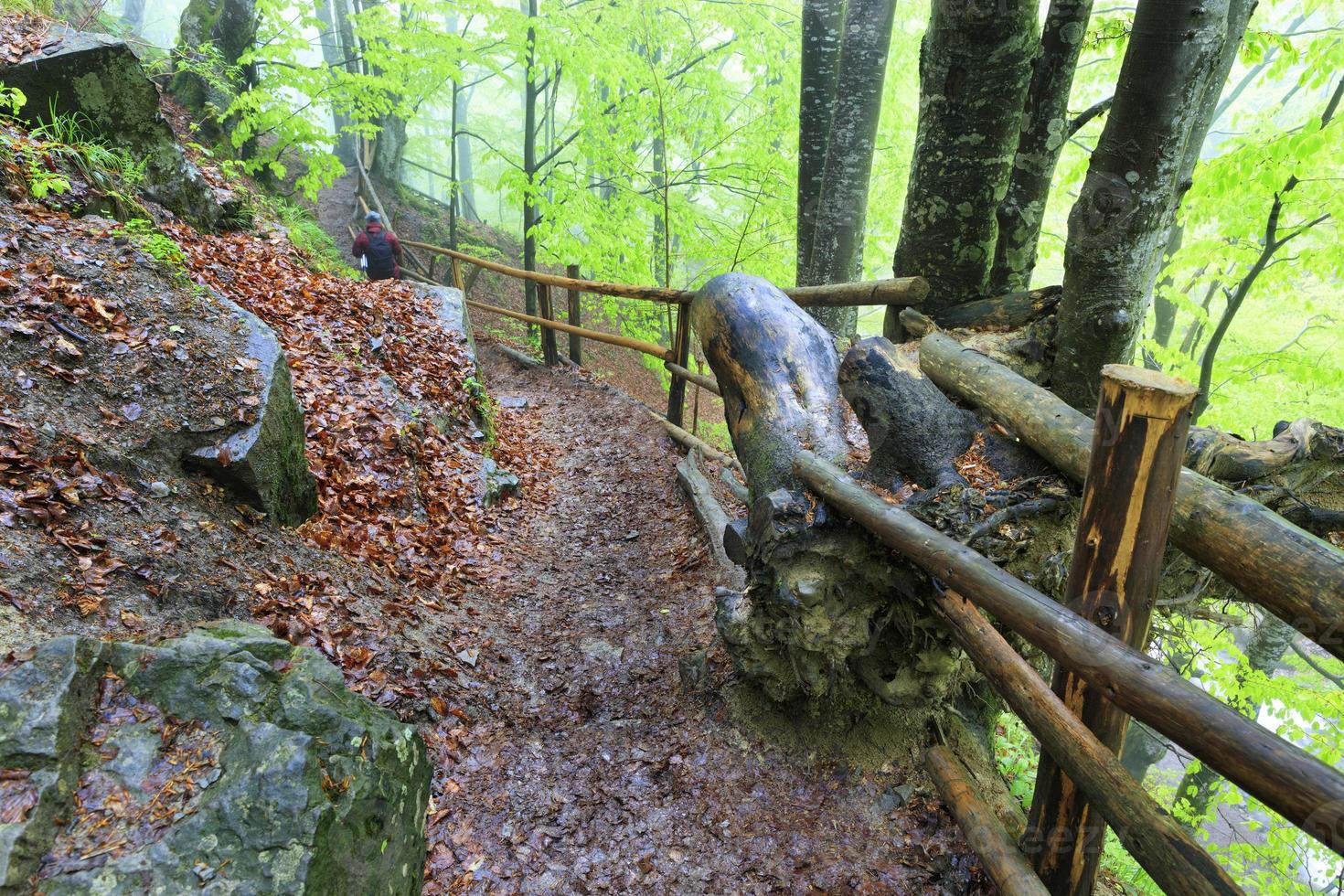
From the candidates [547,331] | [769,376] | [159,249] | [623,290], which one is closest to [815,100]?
[623,290]

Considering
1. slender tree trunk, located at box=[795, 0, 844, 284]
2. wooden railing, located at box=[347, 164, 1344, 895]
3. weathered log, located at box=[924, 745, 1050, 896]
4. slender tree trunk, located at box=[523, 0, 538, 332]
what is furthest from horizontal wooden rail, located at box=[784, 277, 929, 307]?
slender tree trunk, located at box=[523, 0, 538, 332]

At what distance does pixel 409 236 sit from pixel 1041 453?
1646 centimetres

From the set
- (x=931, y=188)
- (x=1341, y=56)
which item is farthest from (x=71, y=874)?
(x=1341, y=56)

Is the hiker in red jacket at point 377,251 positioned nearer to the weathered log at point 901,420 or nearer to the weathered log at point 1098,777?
the weathered log at point 901,420

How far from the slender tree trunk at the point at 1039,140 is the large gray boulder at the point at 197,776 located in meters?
4.49

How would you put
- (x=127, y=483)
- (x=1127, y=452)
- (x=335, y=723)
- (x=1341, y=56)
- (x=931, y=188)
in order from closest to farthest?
1. (x=1127, y=452)
2. (x=335, y=723)
3. (x=127, y=483)
4. (x=931, y=188)
5. (x=1341, y=56)

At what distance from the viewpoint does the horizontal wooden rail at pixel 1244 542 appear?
1.74m

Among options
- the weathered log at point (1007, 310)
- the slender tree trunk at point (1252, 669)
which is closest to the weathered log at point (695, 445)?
the weathered log at point (1007, 310)

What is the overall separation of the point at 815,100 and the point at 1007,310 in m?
3.95

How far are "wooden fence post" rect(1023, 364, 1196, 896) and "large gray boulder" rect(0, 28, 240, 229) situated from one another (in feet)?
25.0

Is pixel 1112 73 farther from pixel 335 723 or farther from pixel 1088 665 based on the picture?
pixel 335 723

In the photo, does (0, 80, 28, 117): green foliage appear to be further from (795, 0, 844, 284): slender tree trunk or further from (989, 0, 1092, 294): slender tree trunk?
(989, 0, 1092, 294): slender tree trunk

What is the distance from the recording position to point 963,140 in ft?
14.0

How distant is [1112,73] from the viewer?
8609 millimetres
